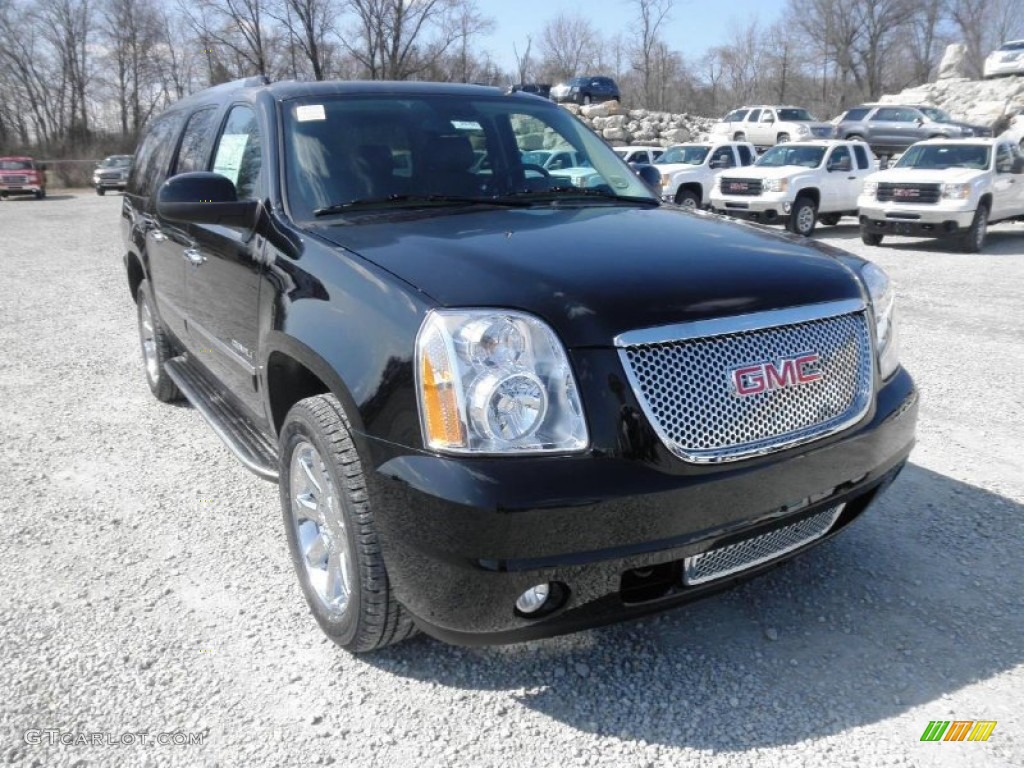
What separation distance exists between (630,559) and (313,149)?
205cm

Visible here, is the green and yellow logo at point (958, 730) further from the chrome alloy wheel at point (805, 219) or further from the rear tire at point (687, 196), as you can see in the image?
the rear tire at point (687, 196)

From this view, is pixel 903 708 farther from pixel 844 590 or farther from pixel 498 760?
pixel 498 760

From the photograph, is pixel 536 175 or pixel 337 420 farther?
pixel 536 175

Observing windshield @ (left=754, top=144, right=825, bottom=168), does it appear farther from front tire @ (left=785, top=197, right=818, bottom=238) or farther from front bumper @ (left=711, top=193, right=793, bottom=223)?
front bumper @ (left=711, top=193, right=793, bottom=223)

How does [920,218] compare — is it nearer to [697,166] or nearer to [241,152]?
[697,166]

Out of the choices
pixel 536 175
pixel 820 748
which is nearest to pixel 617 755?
pixel 820 748

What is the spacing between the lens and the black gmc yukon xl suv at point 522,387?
2.11 metres

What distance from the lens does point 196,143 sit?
4.25 m

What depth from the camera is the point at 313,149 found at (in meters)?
3.22

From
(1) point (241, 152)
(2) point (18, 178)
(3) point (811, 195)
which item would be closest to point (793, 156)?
(3) point (811, 195)

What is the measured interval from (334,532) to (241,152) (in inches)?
71.9

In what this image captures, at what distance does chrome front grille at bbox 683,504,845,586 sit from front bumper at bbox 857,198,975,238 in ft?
41.1

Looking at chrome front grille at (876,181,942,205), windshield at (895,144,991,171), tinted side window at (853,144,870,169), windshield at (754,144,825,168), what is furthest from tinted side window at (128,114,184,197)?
tinted side window at (853,144,870,169)

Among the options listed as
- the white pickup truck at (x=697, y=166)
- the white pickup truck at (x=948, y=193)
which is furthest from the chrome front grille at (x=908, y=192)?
the white pickup truck at (x=697, y=166)
